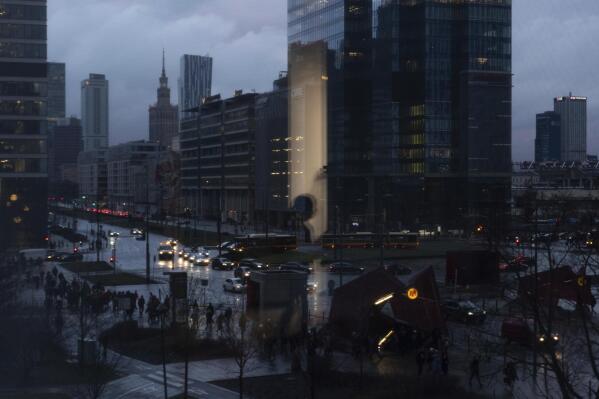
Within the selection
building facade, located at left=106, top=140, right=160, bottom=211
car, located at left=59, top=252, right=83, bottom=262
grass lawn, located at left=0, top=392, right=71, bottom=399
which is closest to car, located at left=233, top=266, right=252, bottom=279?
car, located at left=59, top=252, right=83, bottom=262

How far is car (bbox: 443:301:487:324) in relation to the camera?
22406mm

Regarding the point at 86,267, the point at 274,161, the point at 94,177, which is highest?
the point at 274,161

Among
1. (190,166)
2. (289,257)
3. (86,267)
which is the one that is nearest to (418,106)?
(289,257)

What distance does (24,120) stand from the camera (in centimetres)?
5262

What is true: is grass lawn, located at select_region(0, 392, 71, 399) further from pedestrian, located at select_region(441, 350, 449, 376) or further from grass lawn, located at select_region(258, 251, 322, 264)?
grass lawn, located at select_region(258, 251, 322, 264)

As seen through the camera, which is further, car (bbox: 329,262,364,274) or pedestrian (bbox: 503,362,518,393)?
car (bbox: 329,262,364,274)

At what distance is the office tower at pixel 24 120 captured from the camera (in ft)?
171

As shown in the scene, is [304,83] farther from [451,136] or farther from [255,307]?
[255,307]

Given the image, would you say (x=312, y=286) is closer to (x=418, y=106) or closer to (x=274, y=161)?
(x=418, y=106)

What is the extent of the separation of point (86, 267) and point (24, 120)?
15.7 m

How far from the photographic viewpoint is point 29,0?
172 ft

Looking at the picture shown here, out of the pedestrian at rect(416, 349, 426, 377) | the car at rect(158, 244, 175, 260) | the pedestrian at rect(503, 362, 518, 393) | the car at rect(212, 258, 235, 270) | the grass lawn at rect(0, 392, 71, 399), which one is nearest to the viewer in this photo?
the pedestrian at rect(503, 362, 518, 393)

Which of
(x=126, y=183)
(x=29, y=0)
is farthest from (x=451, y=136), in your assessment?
(x=126, y=183)

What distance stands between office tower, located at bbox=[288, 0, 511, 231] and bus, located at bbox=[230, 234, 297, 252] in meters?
16.8
